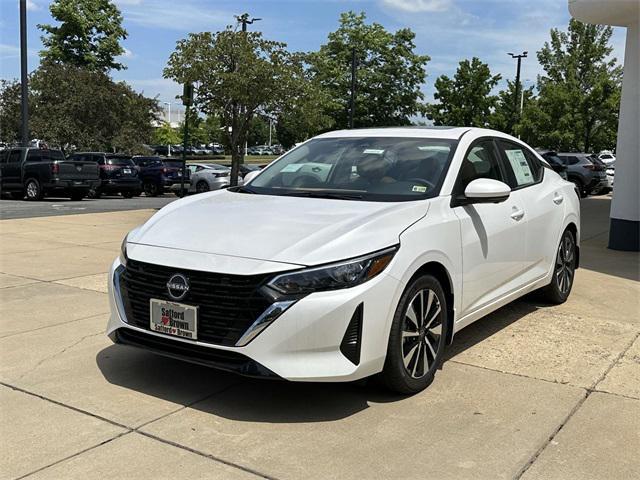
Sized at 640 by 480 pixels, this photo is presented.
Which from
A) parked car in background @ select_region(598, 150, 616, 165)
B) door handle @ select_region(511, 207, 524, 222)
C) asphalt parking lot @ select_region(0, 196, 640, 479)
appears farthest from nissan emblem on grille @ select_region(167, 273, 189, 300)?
parked car in background @ select_region(598, 150, 616, 165)

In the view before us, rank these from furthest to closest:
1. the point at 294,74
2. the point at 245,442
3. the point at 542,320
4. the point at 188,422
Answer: the point at 294,74
the point at 542,320
the point at 188,422
the point at 245,442

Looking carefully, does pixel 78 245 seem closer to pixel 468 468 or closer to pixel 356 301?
pixel 356 301

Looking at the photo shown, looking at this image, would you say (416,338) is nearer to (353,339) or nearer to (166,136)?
(353,339)

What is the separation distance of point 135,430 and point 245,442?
60 cm

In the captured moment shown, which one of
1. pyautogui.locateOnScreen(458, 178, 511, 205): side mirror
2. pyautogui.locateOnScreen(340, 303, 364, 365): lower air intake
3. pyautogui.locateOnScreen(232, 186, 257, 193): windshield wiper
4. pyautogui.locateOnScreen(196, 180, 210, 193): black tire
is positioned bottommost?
pyautogui.locateOnScreen(196, 180, 210, 193): black tire

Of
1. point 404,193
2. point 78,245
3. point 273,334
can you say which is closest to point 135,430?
point 273,334

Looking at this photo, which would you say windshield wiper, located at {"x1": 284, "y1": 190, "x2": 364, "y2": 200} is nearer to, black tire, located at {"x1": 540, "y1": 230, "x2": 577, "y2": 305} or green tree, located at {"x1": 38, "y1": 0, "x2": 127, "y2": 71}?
black tire, located at {"x1": 540, "y1": 230, "x2": 577, "y2": 305}

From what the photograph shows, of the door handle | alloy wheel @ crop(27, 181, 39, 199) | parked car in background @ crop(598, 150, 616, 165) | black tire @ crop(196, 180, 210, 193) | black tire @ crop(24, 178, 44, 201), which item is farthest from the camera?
parked car in background @ crop(598, 150, 616, 165)

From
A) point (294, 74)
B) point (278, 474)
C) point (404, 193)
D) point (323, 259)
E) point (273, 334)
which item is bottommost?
point (278, 474)

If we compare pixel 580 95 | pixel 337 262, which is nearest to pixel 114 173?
pixel 337 262

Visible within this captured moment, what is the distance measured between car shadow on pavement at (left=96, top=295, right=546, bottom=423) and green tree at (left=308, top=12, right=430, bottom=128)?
134 feet

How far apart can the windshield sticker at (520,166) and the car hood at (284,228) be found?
1736 millimetres

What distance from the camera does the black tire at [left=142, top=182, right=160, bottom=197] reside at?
26536mm

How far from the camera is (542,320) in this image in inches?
233
